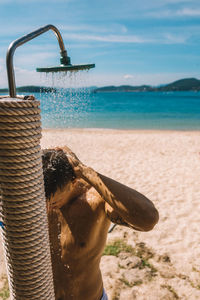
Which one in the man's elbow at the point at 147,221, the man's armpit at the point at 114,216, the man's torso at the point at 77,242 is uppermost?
the man's elbow at the point at 147,221

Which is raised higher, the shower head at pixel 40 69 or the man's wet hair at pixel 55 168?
the shower head at pixel 40 69

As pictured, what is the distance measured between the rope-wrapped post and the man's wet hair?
46 centimetres

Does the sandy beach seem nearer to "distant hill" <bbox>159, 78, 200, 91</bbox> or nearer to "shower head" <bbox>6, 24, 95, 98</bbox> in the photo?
"shower head" <bbox>6, 24, 95, 98</bbox>

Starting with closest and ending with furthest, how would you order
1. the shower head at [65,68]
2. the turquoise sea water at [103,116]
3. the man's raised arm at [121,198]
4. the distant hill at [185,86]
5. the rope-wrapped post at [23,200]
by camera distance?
the rope-wrapped post at [23,200], the shower head at [65,68], the man's raised arm at [121,198], the turquoise sea water at [103,116], the distant hill at [185,86]

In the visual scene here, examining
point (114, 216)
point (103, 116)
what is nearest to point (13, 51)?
point (114, 216)

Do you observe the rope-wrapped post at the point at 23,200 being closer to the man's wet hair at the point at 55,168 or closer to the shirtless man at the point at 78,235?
the man's wet hair at the point at 55,168

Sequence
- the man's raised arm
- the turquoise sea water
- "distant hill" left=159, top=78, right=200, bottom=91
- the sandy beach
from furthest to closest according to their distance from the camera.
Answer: "distant hill" left=159, top=78, right=200, bottom=91, the sandy beach, the turquoise sea water, the man's raised arm

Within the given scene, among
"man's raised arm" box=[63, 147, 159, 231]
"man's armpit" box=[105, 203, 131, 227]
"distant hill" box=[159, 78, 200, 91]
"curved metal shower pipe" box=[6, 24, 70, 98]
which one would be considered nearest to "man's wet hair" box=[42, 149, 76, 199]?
"man's raised arm" box=[63, 147, 159, 231]

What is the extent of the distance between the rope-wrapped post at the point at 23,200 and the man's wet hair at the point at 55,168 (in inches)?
18.0

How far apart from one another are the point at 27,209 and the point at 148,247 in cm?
413

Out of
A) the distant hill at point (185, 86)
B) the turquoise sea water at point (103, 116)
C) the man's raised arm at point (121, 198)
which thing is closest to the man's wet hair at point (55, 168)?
the man's raised arm at point (121, 198)

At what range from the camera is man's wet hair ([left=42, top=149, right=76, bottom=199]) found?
1165 mm

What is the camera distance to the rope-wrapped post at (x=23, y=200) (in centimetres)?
60

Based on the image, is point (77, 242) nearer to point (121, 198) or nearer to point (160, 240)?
point (121, 198)
